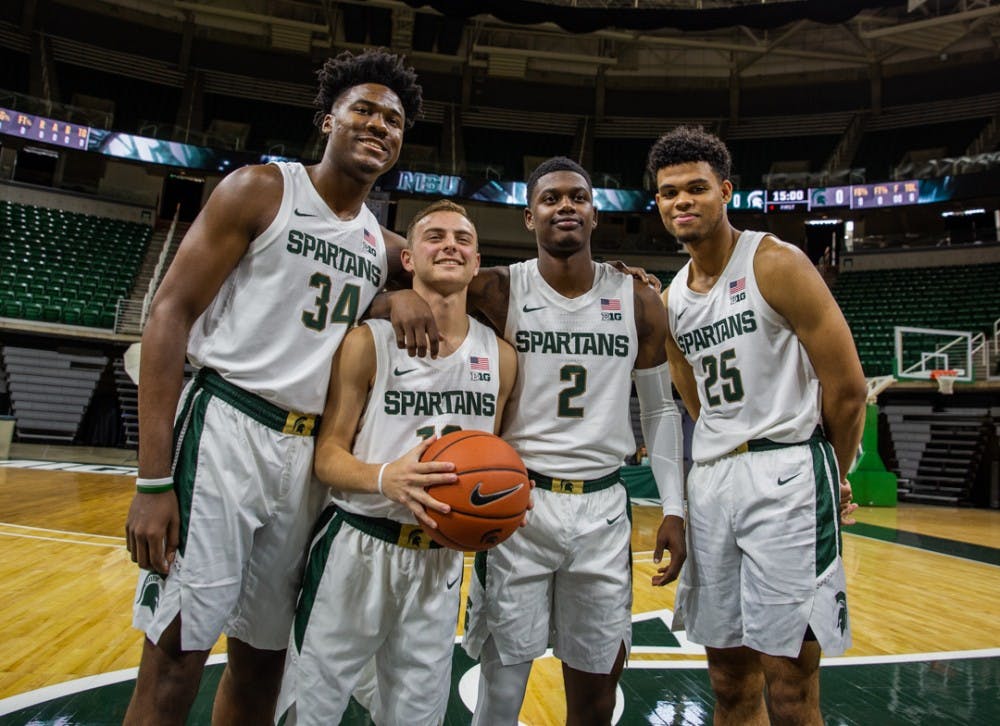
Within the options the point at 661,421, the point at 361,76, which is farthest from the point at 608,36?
the point at 661,421

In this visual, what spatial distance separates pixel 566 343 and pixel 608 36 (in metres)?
19.6

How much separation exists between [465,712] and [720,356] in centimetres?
169

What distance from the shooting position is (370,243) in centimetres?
212

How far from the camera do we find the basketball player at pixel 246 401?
1676 mm

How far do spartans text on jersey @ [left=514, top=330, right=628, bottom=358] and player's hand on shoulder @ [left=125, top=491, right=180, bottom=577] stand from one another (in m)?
1.13

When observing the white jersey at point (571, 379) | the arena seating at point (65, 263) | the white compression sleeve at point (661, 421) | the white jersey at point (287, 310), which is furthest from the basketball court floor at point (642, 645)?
the arena seating at point (65, 263)

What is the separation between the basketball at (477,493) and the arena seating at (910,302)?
14.6 meters

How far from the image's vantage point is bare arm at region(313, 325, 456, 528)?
5.26 feet

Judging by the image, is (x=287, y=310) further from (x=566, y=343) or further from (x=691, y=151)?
(x=691, y=151)

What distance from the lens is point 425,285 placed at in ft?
6.97

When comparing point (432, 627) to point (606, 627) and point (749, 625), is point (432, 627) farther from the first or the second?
point (749, 625)

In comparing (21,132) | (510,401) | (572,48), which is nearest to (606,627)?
(510,401)

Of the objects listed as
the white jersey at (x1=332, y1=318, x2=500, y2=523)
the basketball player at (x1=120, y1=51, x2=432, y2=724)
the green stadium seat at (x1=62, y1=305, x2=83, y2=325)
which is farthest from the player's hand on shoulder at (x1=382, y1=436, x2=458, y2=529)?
the green stadium seat at (x1=62, y1=305, x2=83, y2=325)

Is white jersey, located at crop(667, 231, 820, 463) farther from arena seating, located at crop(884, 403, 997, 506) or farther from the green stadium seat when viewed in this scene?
the green stadium seat
